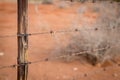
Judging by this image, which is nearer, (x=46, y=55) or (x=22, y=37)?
(x=22, y=37)

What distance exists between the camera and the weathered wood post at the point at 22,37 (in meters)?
2.62

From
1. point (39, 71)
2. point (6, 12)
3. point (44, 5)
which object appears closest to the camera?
point (39, 71)

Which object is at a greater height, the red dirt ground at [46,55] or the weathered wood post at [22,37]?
the weathered wood post at [22,37]

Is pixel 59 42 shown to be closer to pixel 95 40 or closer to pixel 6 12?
pixel 95 40

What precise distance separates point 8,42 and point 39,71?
1.39m

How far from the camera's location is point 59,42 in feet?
17.7

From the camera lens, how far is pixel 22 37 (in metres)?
2.68

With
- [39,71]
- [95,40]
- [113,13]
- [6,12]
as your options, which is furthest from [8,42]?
[6,12]

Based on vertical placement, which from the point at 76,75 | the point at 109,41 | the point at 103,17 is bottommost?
the point at 76,75

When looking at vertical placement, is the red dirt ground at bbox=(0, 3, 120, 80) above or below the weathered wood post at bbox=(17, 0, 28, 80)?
below

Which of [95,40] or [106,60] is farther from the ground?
[95,40]

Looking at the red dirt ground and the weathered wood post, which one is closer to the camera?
the weathered wood post

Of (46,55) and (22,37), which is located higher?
(22,37)

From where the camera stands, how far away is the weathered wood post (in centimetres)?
262
